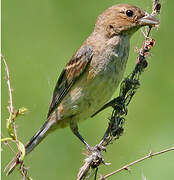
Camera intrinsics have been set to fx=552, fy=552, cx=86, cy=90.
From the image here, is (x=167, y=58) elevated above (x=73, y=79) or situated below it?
below

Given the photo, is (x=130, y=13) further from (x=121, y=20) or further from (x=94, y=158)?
(x=94, y=158)

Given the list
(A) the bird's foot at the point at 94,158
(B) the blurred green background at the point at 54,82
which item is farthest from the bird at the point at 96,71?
(A) the bird's foot at the point at 94,158

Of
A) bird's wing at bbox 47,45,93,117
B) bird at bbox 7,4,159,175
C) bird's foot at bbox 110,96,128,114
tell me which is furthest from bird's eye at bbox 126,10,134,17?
bird's foot at bbox 110,96,128,114

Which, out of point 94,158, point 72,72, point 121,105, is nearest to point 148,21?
point 121,105

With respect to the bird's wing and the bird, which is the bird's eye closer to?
the bird

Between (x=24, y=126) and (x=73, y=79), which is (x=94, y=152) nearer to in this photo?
(x=73, y=79)

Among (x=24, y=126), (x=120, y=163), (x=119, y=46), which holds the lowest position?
(x=120, y=163)

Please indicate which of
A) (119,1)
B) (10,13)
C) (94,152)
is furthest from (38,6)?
(94,152)
